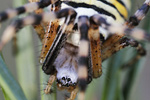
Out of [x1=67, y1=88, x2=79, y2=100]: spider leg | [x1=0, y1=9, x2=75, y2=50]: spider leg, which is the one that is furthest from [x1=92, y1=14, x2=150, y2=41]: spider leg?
[x1=67, y1=88, x2=79, y2=100]: spider leg

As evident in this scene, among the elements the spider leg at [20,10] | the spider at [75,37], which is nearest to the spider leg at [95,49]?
the spider at [75,37]

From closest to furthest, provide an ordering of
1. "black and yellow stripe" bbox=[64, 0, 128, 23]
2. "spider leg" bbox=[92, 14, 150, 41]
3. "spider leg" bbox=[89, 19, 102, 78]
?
"spider leg" bbox=[92, 14, 150, 41], "spider leg" bbox=[89, 19, 102, 78], "black and yellow stripe" bbox=[64, 0, 128, 23]

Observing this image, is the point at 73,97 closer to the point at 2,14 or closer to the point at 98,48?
the point at 98,48

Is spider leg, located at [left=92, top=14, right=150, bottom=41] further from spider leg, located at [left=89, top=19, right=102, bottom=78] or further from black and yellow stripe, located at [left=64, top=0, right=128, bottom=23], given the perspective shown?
black and yellow stripe, located at [left=64, top=0, right=128, bottom=23]

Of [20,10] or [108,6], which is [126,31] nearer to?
[20,10]

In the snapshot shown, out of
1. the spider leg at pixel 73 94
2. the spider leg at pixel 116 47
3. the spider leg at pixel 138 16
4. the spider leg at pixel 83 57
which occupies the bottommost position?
the spider leg at pixel 73 94

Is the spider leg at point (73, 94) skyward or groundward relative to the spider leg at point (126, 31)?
groundward

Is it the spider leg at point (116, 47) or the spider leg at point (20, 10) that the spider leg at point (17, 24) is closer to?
the spider leg at point (20, 10)

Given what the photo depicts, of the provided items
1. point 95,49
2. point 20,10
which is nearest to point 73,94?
point 95,49
